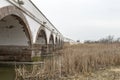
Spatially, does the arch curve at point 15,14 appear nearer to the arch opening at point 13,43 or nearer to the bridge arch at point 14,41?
the bridge arch at point 14,41

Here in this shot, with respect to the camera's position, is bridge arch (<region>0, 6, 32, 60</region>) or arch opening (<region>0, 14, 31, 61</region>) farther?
arch opening (<region>0, 14, 31, 61</region>)

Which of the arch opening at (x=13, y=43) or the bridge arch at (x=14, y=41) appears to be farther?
the arch opening at (x=13, y=43)

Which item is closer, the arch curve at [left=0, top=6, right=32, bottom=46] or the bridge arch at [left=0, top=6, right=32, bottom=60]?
the arch curve at [left=0, top=6, right=32, bottom=46]

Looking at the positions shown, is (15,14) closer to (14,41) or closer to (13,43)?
(14,41)

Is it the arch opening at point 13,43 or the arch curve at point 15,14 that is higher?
the arch curve at point 15,14

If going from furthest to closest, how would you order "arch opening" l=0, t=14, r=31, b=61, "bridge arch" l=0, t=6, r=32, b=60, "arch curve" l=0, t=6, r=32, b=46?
"arch opening" l=0, t=14, r=31, b=61 < "bridge arch" l=0, t=6, r=32, b=60 < "arch curve" l=0, t=6, r=32, b=46

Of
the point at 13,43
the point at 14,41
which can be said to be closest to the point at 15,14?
the point at 14,41

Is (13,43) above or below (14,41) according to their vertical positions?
below

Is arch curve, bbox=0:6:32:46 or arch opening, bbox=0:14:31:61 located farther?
arch opening, bbox=0:14:31:61

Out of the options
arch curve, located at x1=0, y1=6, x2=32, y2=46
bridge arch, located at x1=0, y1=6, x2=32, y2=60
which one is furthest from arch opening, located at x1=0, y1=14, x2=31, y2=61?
arch curve, located at x1=0, y1=6, x2=32, y2=46

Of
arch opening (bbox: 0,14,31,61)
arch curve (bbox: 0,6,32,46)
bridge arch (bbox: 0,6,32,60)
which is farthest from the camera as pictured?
arch opening (bbox: 0,14,31,61)

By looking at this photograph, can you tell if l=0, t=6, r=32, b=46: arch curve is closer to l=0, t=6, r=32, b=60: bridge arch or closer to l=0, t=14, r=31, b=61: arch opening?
l=0, t=6, r=32, b=60: bridge arch

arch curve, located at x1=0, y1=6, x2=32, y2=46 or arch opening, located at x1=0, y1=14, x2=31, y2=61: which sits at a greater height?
Result: arch curve, located at x1=0, y1=6, x2=32, y2=46

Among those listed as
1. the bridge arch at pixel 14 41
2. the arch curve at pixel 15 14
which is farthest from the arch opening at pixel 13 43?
the arch curve at pixel 15 14
